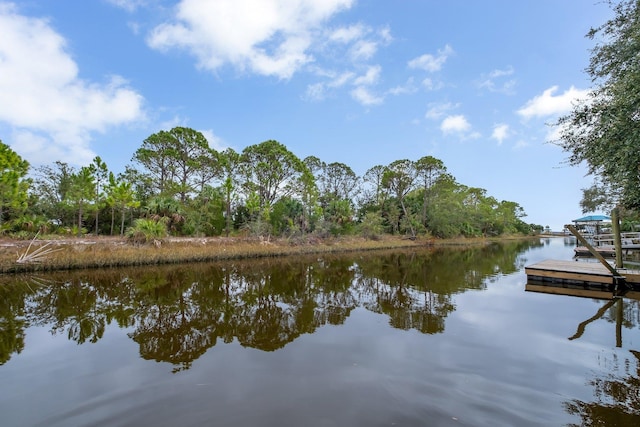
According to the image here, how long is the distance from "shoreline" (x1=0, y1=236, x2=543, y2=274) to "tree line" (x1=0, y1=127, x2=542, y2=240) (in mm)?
1461

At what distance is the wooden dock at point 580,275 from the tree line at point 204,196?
17.7 m

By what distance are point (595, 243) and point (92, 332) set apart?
27.5 meters

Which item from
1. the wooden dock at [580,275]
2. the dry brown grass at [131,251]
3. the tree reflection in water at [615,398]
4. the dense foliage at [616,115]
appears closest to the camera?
the tree reflection in water at [615,398]

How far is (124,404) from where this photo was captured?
3533 mm

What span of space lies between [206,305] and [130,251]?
10.1 metres

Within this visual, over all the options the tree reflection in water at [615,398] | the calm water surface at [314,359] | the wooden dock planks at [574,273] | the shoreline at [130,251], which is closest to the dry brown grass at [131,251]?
the shoreline at [130,251]

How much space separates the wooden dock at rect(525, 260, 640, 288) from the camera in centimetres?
980

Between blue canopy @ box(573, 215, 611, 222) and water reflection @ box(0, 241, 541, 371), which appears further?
blue canopy @ box(573, 215, 611, 222)

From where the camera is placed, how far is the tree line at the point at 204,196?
2277cm

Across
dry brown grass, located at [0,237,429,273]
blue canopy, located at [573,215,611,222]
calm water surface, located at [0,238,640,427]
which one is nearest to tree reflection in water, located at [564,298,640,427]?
calm water surface, located at [0,238,640,427]

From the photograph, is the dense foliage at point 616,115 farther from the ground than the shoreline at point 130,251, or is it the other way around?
the dense foliage at point 616,115

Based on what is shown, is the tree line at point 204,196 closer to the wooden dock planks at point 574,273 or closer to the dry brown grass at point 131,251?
the dry brown grass at point 131,251

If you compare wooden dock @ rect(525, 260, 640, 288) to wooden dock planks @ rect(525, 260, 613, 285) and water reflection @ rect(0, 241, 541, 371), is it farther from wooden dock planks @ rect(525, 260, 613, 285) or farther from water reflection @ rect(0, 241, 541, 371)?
water reflection @ rect(0, 241, 541, 371)

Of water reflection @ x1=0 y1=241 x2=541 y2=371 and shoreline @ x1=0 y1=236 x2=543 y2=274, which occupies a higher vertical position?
shoreline @ x1=0 y1=236 x2=543 y2=274
